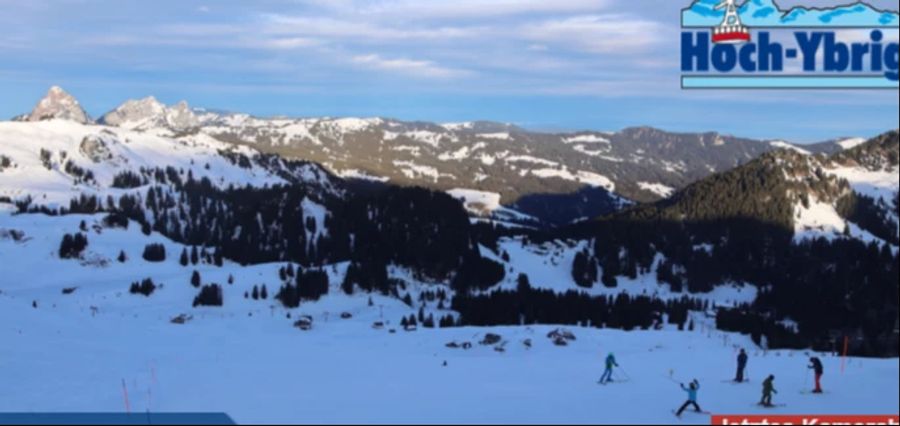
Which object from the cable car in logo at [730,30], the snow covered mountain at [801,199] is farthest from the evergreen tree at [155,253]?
the snow covered mountain at [801,199]

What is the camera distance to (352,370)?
41.3 meters

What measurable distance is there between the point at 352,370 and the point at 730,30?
82.1 ft

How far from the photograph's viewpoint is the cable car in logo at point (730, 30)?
30656mm

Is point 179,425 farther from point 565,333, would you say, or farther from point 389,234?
point 389,234

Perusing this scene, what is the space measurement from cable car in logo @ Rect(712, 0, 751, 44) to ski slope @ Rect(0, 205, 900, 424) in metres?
14.3

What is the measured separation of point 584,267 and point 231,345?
268 feet

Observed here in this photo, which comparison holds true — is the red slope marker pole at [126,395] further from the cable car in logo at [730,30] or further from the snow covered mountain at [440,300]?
the cable car in logo at [730,30]

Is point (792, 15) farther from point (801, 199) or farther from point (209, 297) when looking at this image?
point (801, 199)

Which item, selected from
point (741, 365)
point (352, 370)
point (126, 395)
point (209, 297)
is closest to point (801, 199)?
point (209, 297)

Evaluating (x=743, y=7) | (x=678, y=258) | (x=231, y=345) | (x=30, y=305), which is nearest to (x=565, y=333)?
(x=231, y=345)

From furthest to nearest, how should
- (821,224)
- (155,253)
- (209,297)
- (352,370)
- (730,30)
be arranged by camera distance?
(821,224) → (155,253) → (209,297) → (352,370) → (730,30)

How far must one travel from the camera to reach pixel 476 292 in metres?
101

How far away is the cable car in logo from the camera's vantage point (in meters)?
30.7

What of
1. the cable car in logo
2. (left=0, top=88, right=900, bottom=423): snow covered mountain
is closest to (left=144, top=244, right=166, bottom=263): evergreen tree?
(left=0, top=88, right=900, bottom=423): snow covered mountain
